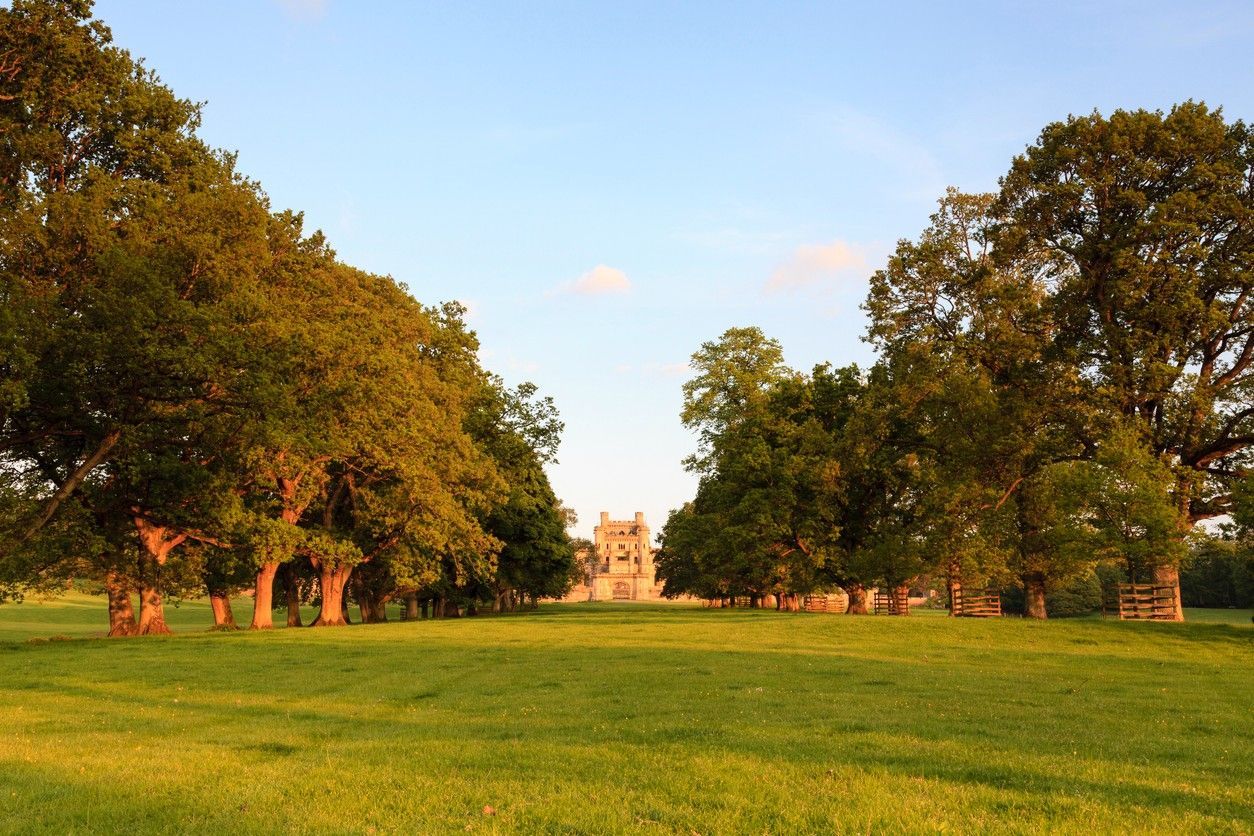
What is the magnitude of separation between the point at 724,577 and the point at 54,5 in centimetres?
4991

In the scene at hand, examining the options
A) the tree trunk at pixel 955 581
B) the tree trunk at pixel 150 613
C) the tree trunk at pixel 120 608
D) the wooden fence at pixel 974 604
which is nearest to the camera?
the tree trunk at pixel 120 608

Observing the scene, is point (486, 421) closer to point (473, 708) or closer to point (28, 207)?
point (28, 207)

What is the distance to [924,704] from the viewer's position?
1548 centimetres

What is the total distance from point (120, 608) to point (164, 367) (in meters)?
14.9

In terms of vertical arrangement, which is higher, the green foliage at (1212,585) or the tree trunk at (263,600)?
the tree trunk at (263,600)

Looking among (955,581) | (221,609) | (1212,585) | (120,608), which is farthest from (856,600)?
(1212,585)

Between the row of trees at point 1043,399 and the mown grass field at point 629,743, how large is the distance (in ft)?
38.4

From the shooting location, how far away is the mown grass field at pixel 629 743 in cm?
781

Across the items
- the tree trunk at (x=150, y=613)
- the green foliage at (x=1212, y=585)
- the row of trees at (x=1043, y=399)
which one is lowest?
the green foliage at (x=1212, y=585)

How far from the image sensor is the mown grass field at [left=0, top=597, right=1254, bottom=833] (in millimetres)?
7809

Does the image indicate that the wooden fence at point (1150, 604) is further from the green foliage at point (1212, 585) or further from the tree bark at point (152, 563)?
the green foliage at point (1212, 585)

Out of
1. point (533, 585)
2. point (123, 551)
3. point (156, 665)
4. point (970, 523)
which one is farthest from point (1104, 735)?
point (533, 585)

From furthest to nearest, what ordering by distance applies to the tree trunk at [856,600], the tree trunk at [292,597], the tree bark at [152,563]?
the tree trunk at [856,600]
the tree trunk at [292,597]
the tree bark at [152,563]

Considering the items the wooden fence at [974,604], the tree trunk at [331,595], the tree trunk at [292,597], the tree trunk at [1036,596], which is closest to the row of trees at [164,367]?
the tree trunk at [331,595]
